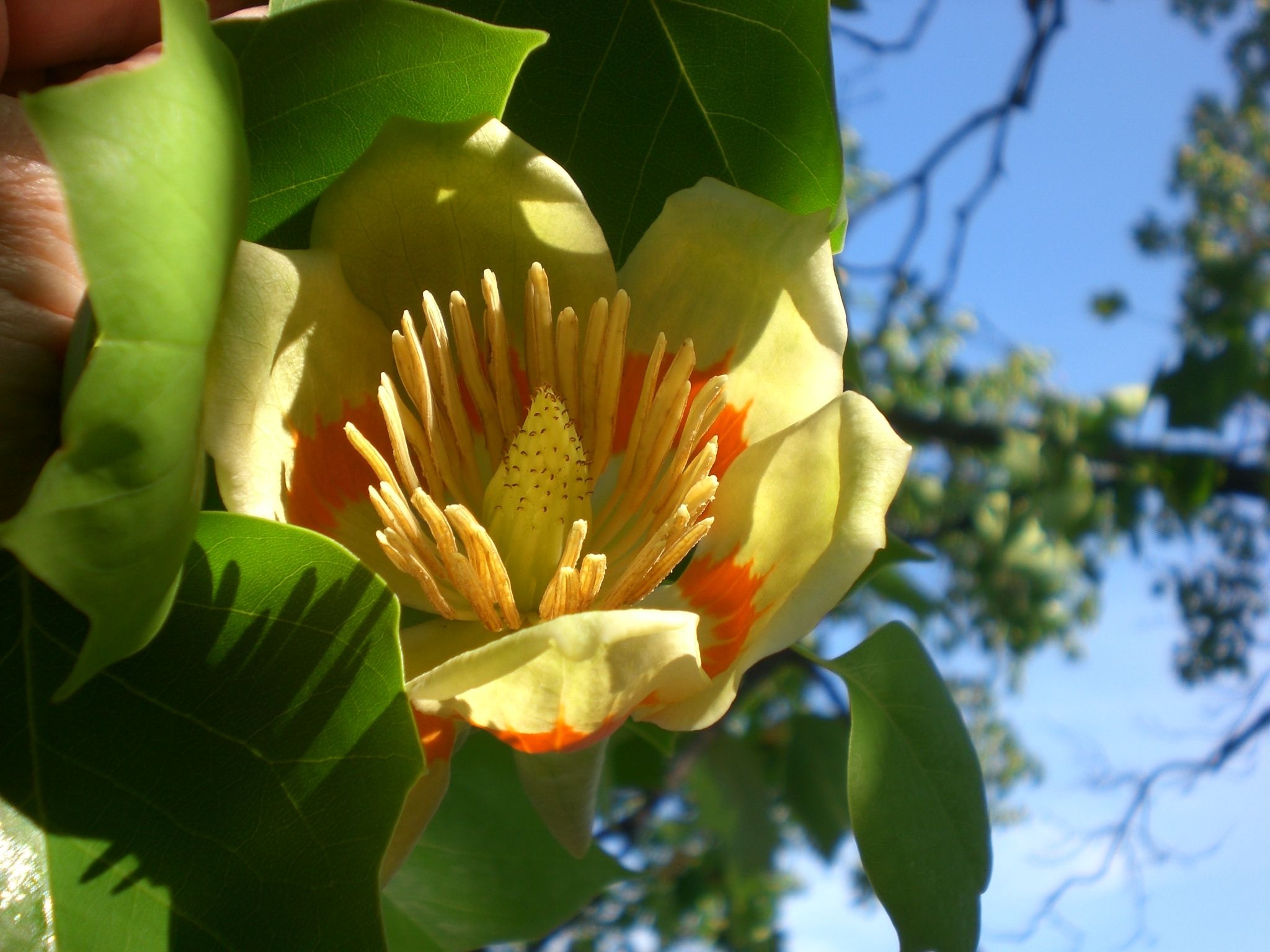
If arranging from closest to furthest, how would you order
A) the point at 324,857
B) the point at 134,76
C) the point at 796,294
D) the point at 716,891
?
the point at 134,76
the point at 324,857
the point at 796,294
the point at 716,891

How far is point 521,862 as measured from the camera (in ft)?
5.57

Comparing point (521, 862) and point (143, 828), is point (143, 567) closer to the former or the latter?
point (143, 828)

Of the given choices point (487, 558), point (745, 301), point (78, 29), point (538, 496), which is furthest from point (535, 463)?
point (78, 29)

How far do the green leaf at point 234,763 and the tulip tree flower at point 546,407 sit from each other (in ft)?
0.33

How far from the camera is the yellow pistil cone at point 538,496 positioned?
102cm

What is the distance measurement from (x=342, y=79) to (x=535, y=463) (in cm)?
38

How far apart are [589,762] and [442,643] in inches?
7.1

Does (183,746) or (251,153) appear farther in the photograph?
(251,153)

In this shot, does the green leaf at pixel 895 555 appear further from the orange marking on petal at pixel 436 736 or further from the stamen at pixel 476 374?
the orange marking on petal at pixel 436 736

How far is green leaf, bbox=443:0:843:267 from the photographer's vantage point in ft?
3.38

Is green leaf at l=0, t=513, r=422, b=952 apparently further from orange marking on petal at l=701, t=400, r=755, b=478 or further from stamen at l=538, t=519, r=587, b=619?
orange marking on petal at l=701, t=400, r=755, b=478

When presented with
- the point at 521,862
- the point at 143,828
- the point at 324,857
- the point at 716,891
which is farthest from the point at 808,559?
A: the point at 716,891

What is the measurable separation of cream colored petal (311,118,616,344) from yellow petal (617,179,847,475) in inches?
2.4

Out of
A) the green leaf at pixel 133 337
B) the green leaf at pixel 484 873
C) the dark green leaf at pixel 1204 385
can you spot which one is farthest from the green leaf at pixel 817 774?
the green leaf at pixel 133 337
